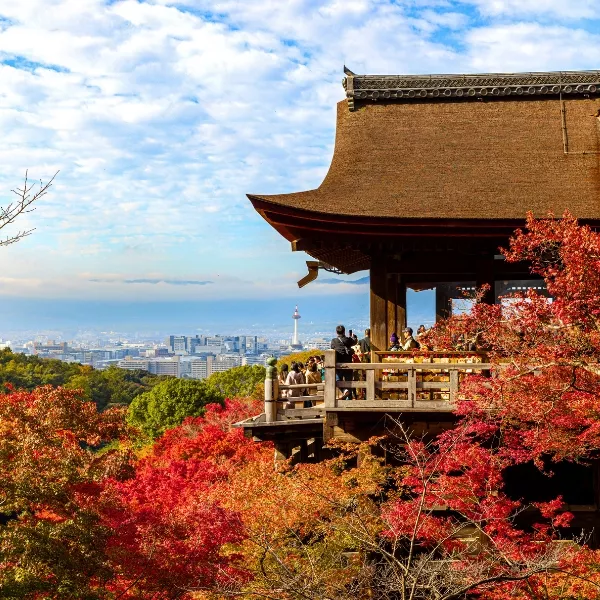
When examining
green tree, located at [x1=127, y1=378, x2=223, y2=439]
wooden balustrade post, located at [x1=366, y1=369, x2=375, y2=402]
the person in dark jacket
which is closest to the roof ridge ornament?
the person in dark jacket

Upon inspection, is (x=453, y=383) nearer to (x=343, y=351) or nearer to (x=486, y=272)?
(x=343, y=351)

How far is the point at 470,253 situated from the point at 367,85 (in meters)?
5.91

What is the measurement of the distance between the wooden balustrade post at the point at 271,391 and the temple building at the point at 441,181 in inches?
87.5

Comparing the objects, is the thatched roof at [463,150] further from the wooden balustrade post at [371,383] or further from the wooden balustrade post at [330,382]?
the wooden balustrade post at [371,383]

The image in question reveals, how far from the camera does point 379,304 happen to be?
15.8 metres

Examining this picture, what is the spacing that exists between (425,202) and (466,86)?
17.5 ft

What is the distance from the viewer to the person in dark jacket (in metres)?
14.3

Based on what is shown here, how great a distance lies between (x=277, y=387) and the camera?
15094 millimetres

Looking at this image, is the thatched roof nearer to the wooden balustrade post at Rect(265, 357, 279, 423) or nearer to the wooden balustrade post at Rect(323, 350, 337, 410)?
the wooden balustrade post at Rect(323, 350, 337, 410)

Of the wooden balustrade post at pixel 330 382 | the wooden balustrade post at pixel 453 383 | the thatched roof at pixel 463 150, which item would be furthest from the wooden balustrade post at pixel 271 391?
the wooden balustrade post at pixel 453 383

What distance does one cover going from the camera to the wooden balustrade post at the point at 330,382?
13.7 m

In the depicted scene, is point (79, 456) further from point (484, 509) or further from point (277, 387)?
point (484, 509)

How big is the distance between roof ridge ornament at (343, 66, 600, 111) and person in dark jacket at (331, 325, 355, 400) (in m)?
7.05

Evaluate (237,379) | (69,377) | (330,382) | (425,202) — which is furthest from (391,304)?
(69,377)
